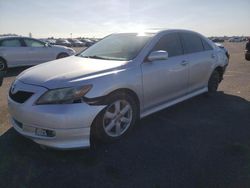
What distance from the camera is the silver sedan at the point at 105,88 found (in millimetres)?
2984

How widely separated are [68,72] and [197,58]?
278cm

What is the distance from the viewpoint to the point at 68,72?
336cm

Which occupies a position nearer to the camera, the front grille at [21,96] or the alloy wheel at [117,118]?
the front grille at [21,96]

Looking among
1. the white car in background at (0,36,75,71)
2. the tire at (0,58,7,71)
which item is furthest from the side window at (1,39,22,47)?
the tire at (0,58,7,71)

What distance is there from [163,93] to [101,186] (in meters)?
2.07

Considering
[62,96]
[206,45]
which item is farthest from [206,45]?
[62,96]

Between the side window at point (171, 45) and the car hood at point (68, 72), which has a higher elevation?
the side window at point (171, 45)

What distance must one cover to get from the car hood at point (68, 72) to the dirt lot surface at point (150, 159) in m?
0.90

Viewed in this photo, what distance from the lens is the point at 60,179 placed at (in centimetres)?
270

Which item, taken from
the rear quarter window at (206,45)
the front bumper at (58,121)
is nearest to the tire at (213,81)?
the rear quarter window at (206,45)

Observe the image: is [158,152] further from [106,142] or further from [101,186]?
[101,186]

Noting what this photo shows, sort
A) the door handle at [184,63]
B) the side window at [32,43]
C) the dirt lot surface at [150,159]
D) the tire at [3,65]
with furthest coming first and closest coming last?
the side window at [32,43] < the tire at [3,65] < the door handle at [184,63] < the dirt lot surface at [150,159]

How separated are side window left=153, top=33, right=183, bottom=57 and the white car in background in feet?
24.9

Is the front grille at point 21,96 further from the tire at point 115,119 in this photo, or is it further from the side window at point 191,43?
the side window at point 191,43
